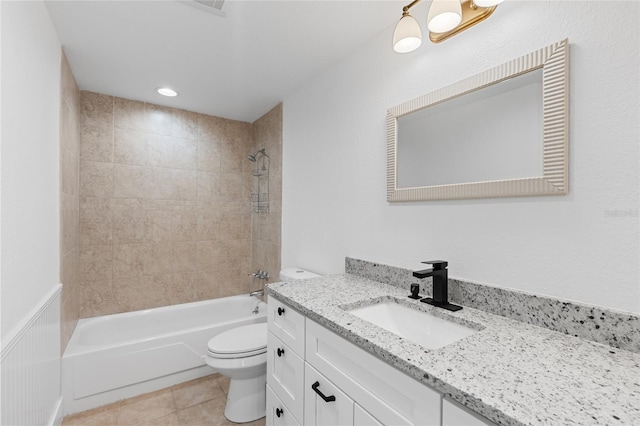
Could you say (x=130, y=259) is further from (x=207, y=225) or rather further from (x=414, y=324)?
(x=414, y=324)

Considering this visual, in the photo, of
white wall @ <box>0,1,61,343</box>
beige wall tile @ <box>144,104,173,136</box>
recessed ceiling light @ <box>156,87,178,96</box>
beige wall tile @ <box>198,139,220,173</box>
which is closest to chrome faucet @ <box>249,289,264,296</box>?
beige wall tile @ <box>198,139,220,173</box>

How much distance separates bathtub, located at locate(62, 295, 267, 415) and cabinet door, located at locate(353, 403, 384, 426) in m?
1.83

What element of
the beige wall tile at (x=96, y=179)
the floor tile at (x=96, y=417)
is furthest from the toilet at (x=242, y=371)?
the beige wall tile at (x=96, y=179)

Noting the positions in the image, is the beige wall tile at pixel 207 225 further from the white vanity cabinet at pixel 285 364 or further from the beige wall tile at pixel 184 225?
the white vanity cabinet at pixel 285 364

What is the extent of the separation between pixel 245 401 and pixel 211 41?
226 centimetres

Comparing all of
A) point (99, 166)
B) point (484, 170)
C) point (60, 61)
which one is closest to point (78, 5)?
point (60, 61)

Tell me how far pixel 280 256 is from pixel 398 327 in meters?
1.63

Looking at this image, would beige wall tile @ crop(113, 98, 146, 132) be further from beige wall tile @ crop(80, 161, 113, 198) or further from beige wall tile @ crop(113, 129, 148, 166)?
beige wall tile @ crop(80, 161, 113, 198)

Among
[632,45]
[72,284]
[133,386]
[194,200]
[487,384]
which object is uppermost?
[632,45]

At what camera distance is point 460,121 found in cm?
131

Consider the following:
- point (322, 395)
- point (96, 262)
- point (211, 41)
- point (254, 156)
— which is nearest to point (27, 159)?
point (211, 41)

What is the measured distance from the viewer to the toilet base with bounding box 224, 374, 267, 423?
1.92m

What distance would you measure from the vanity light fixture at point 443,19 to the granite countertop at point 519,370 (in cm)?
112

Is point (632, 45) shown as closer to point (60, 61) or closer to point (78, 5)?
point (78, 5)
